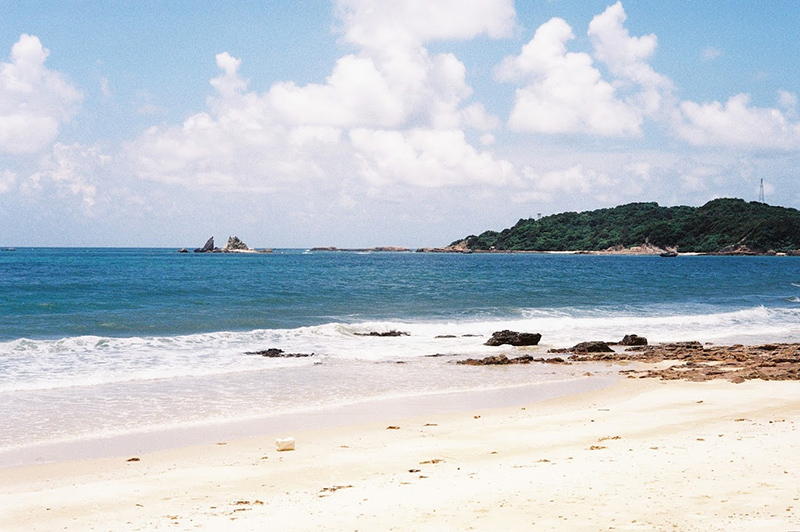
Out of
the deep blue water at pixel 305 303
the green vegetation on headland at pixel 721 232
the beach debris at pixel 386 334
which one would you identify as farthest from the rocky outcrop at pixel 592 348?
the green vegetation on headland at pixel 721 232

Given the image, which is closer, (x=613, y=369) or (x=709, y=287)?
(x=613, y=369)

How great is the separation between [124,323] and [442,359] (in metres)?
15.6

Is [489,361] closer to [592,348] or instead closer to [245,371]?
[592,348]

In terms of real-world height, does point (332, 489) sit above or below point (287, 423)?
above

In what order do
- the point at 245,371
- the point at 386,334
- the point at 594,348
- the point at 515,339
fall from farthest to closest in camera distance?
the point at 386,334 < the point at 515,339 < the point at 594,348 < the point at 245,371

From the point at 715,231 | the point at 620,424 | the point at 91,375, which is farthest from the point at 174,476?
the point at 715,231

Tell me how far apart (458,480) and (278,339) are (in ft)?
62.5

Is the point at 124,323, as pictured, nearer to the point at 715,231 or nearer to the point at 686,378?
the point at 686,378

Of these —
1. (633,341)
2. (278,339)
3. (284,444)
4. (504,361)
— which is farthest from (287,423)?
(633,341)

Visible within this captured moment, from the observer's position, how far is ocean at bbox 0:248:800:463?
1462 cm

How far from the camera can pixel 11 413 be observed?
13.6m

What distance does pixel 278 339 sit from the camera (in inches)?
1059

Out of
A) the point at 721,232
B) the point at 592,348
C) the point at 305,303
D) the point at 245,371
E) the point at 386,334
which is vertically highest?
the point at 721,232

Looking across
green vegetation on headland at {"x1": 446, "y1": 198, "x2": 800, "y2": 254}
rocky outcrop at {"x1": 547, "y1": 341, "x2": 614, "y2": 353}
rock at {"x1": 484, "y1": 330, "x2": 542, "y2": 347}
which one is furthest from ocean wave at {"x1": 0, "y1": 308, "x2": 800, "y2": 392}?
green vegetation on headland at {"x1": 446, "y1": 198, "x2": 800, "y2": 254}
